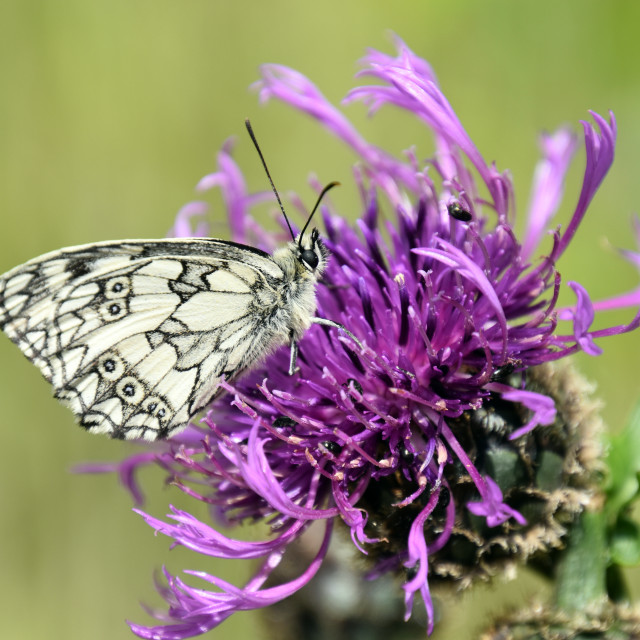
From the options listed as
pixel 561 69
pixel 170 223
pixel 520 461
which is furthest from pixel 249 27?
pixel 520 461

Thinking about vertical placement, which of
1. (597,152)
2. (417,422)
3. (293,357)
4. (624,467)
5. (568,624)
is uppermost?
(597,152)

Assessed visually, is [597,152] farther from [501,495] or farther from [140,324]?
[140,324]

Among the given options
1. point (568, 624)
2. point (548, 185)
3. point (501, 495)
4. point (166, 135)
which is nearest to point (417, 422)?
point (501, 495)

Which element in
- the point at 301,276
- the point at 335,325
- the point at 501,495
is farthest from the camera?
the point at 301,276

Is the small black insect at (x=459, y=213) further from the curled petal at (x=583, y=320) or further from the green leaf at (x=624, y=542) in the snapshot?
the green leaf at (x=624, y=542)

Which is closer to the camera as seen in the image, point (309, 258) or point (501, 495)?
point (501, 495)

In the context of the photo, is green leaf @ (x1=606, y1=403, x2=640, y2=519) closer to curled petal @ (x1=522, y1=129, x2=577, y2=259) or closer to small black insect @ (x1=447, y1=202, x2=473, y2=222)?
curled petal @ (x1=522, y1=129, x2=577, y2=259)

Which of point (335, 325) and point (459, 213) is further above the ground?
point (459, 213)
